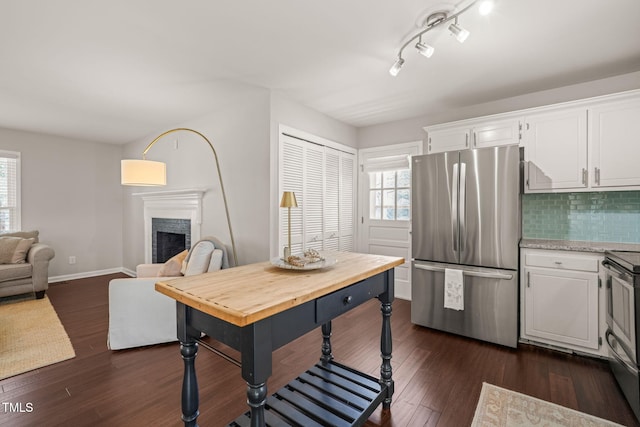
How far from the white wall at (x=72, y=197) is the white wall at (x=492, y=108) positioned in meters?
4.92

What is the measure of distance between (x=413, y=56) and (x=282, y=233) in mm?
2154

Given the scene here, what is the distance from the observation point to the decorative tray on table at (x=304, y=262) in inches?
66.4

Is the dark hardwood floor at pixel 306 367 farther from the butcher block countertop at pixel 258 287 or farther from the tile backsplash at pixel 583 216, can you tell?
the tile backsplash at pixel 583 216

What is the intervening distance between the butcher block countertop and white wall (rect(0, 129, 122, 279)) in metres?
5.34

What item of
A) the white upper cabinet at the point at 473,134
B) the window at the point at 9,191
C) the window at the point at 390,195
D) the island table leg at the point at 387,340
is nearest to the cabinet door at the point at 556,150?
the white upper cabinet at the point at 473,134

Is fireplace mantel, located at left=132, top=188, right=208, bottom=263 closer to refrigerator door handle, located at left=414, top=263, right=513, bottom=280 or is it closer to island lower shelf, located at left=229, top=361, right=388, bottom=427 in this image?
island lower shelf, located at left=229, top=361, right=388, bottom=427

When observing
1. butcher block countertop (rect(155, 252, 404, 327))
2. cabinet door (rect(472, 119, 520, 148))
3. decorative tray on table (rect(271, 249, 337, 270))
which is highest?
cabinet door (rect(472, 119, 520, 148))

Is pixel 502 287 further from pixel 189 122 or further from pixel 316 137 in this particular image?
pixel 189 122

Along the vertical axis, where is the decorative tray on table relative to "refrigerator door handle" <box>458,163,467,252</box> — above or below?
below

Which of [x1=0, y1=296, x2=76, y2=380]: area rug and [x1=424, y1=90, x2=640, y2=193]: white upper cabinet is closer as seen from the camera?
[x1=0, y1=296, x2=76, y2=380]: area rug

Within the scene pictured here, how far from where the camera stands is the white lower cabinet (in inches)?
101

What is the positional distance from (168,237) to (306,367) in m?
3.55

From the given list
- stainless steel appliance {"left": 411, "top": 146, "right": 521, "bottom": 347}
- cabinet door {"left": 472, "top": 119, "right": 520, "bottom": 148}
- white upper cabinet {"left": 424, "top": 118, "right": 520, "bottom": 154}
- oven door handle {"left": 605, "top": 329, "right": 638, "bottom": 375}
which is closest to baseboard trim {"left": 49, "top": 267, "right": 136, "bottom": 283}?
stainless steel appliance {"left": 411, "top": 146, "right": 521, "bottom": 347}

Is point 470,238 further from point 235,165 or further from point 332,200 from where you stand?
point 235,165
